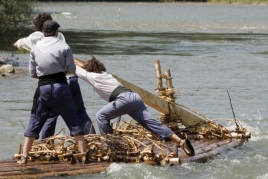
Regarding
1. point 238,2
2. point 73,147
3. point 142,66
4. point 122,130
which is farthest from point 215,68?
point 238,2

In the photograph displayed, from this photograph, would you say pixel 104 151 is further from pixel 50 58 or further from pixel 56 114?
pixel 50 58

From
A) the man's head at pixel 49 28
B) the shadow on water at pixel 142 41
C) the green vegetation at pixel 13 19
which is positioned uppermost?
the man's head at pixel 49 28

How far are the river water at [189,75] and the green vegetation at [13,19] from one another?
3.49ft

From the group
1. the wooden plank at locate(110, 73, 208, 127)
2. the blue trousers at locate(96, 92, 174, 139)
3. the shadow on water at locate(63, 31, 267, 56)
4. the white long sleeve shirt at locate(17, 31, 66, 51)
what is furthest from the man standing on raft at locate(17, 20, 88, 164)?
the shadow on water at locate(63, 31, 267, 56)

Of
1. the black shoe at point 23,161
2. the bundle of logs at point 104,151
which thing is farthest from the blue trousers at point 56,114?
the black shoe at point 23,161

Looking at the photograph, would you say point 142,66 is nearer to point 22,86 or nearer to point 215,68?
point 215,68

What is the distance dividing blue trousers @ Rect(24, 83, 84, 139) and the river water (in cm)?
78

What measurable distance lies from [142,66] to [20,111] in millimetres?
10050

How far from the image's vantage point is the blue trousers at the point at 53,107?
919 centimetres

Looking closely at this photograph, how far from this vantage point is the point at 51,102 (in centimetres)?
923

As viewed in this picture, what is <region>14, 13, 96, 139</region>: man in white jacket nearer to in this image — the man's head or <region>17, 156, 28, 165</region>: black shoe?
the man's head

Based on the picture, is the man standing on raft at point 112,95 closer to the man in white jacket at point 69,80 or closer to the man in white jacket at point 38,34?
the man in white jacket at point 69,80

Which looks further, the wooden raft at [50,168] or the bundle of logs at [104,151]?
the bundle of logs at [104,151]

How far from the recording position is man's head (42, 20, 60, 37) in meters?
9.30
